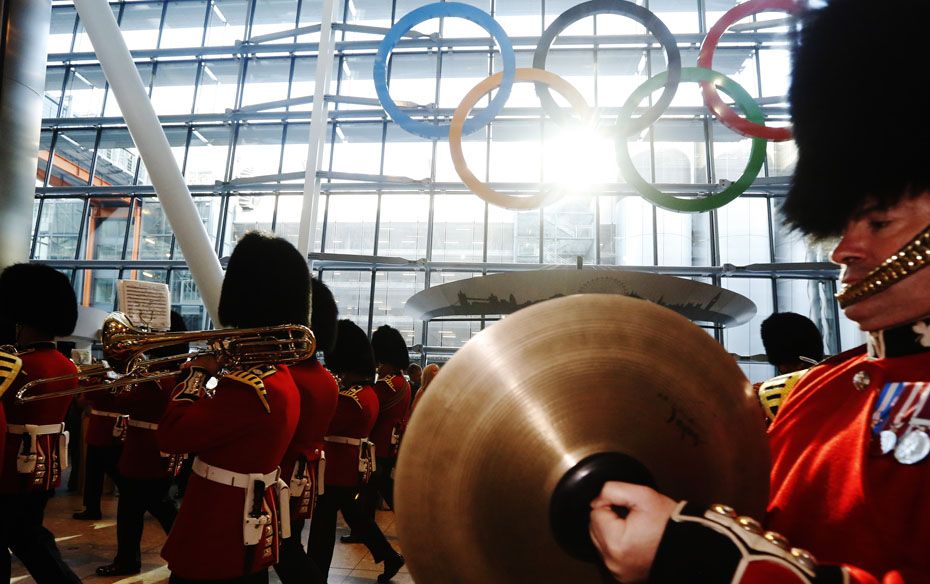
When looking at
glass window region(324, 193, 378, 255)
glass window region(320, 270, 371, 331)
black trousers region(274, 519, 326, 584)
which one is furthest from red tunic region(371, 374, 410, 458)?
glass window region(324, 193, 378, 255)

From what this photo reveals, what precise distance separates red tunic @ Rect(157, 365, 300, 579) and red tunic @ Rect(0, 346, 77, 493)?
1.47 m

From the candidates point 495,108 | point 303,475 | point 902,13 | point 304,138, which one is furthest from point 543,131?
point 902,13

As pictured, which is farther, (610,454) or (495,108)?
(495,108)

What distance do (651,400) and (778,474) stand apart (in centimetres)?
33

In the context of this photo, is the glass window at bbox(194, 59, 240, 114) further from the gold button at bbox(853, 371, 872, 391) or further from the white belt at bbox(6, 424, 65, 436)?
the gold button at bbox(853, 371, 872, 391)

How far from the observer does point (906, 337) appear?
2.40 feet

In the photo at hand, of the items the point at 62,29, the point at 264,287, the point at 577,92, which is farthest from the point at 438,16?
the point at 62,29

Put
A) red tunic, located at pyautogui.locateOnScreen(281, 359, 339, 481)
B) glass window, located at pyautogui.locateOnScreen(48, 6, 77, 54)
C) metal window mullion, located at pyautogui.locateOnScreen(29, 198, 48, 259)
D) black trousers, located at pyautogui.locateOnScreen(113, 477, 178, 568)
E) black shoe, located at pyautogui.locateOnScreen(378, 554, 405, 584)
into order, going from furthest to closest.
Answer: glass window, located at pyautogui.locateOnScreen(48, 6, 77, 54) → metal window mullion, located at pyautogui.locateOnScreen(29, 198, 48, 259) → black shoe, located at pyautogui.locateOnScreen(378, 554, 405, 584) → black trousers, located at pyautogui.locateOnScreen(113, 477, 178, 568) → red tunic, located at pyautogui.locateOnScreen(281, 359, 339, 481)

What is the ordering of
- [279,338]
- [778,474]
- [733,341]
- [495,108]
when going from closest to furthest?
1. [778,474]
2. [279,338]
3. [495,108]
4. [733,341]

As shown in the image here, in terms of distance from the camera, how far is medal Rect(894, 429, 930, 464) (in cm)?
64

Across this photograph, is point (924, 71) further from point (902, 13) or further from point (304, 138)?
point (304, 138)

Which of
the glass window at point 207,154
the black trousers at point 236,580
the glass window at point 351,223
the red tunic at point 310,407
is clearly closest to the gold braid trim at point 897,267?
the black trousers at point 236,580

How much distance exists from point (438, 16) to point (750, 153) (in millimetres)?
2815

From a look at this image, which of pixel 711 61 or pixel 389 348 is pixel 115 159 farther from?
pixel 711 61
